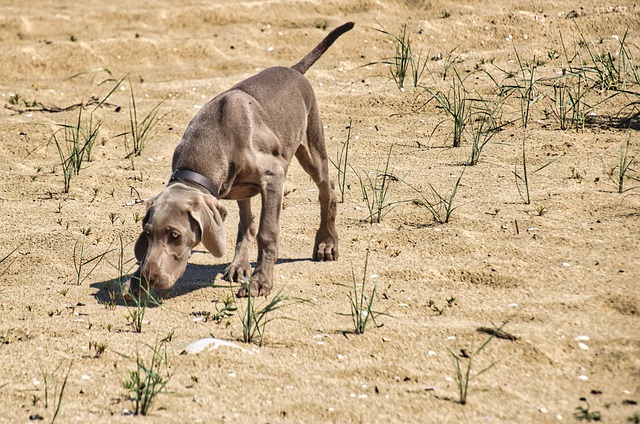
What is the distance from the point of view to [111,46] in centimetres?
994

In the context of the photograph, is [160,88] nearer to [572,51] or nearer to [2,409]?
[572,51]

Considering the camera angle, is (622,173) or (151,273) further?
Answer: (622,173)

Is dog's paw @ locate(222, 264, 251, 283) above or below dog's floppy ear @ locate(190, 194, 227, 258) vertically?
below

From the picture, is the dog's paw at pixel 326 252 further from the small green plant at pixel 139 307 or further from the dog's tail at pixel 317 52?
the dog's tail at pixel 317 52

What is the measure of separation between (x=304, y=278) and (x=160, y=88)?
439 centimetres

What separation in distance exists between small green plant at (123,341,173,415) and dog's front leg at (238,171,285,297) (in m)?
1.12

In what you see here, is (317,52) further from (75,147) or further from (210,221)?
(210,221)

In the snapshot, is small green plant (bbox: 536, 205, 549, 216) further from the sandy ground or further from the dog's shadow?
the dog's shadow

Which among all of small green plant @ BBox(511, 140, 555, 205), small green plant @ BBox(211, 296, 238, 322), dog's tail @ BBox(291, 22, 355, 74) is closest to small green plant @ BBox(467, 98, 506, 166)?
small green plant @ BBox(511, 140, 555, 205)

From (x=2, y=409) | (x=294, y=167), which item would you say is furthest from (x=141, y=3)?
(x=2, y=409)

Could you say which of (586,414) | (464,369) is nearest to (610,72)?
(464,369)

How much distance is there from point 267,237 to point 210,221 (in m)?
0.45

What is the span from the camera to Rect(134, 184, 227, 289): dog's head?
4.71 meters

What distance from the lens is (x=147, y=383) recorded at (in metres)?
3.69
